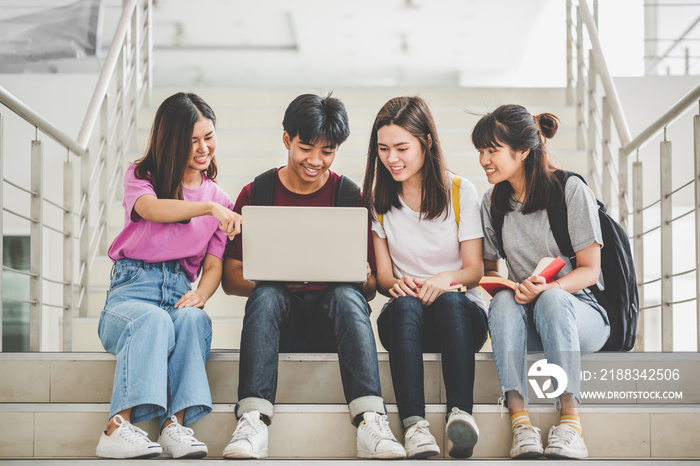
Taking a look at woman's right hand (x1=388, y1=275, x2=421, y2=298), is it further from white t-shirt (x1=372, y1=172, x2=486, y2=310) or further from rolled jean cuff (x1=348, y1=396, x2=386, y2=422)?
rolled jean cuff (x1=348, y1=396, x2=386, y2=422)

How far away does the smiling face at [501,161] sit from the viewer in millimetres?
1778

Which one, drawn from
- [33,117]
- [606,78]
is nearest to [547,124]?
[606,78]

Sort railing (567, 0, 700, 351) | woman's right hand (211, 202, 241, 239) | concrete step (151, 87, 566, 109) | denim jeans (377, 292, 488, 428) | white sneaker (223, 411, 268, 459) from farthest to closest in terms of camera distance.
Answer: concrete step (151, 87, 566, 109)
railing (567, 0, 700, 351)
woman's right hand (211, 202, 241, 239)
denim jeans (377, 292, 488, 428)
white sneaker (223, 411, 268, 459)

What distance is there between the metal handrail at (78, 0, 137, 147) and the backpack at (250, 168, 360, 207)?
90 cm

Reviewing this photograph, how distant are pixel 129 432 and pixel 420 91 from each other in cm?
247

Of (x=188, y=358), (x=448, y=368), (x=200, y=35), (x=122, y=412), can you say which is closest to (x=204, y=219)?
(x=188, y=358)

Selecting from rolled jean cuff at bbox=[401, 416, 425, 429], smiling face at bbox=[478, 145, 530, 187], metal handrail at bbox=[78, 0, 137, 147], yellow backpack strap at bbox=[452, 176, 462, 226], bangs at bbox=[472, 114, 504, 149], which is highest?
metal handrail at bbox=[78, 0, 137, 147]

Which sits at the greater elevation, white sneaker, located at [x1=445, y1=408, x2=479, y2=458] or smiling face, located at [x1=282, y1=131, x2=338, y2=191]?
smiling face, located at [x1=282, y1=131, x2=338, y2=191]

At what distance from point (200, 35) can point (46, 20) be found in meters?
3.48

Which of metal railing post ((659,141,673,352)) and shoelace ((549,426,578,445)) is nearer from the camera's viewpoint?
shoelace ((549,426,578,445))

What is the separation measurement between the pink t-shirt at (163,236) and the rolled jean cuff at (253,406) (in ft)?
1.49

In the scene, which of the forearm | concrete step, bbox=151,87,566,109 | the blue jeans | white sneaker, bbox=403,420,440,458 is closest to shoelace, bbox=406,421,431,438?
white sneaker, bbox=403,420,440,458

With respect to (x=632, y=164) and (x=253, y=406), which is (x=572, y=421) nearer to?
(x=253, y=406)

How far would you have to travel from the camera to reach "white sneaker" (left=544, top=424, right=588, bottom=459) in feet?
4.76
